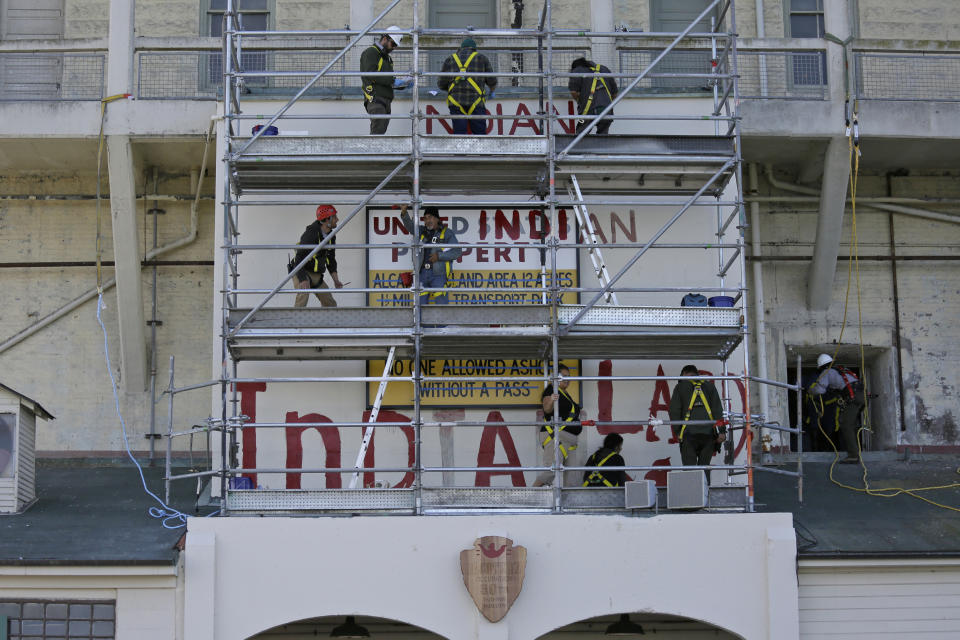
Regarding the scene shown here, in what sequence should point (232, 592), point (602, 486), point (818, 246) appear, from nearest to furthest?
point (232, 592), point (602, 486), point (818, 246)

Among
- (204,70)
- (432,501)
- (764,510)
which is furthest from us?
(204,70)

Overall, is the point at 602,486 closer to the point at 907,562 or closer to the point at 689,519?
the point at 689,519

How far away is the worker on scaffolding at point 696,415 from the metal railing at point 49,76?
30.8 ft

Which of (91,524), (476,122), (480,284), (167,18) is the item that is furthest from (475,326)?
(167,18)

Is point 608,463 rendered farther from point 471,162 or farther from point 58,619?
point 58,619

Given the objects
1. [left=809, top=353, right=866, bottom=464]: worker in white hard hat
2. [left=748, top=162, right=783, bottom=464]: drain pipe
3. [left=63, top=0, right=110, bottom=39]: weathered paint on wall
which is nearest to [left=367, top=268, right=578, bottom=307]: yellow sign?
[left=748, top=162, right=783, bottom=464]: drain pipe

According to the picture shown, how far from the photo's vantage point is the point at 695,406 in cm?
1415

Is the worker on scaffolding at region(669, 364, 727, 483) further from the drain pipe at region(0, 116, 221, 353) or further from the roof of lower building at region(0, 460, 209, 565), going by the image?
the drain pipe at region(0, 116, 221, 353)

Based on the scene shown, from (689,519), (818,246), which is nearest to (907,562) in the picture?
(689,519)

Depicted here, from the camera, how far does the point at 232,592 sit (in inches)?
498

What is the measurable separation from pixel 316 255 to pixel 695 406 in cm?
493

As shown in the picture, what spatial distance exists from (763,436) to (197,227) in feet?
→ 29.2

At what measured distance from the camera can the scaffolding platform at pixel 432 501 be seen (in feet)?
43.4

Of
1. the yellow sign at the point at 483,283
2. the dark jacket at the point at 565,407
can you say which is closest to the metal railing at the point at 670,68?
the yellow sign at the point at 483,283
